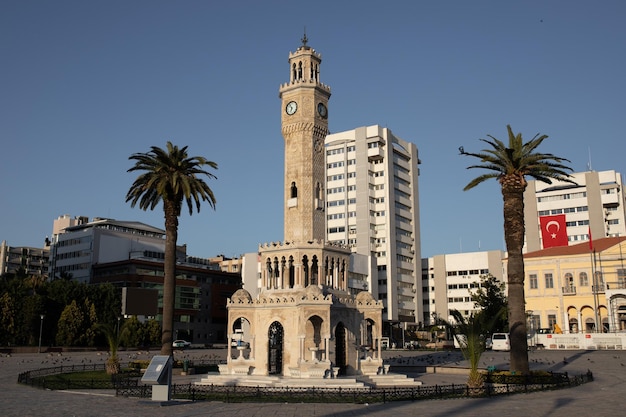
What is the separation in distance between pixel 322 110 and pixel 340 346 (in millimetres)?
16648

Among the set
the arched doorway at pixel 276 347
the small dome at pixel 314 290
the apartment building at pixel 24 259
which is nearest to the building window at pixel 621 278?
the arched doorway at pixel 276 347

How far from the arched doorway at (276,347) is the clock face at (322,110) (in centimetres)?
1510

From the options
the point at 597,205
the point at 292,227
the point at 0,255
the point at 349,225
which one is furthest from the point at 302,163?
the point at 0,255

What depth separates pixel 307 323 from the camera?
128ft

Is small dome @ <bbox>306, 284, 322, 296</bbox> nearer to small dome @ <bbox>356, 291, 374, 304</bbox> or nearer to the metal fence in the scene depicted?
small dome @ <bbox>356, 291, 374, 304</bbox>

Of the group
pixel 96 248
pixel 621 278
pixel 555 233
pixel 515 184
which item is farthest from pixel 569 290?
pixel 96 248

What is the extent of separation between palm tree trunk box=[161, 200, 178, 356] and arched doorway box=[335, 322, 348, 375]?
11.4 m

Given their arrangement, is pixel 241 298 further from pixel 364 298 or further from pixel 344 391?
pixel 344 391

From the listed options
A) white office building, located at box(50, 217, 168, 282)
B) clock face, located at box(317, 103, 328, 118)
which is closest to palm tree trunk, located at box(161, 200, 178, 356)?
clock face, located at box(317, 103, 328, 118)

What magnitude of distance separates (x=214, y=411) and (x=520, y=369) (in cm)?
1989

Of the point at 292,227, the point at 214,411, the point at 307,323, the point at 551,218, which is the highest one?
the point at 551,218

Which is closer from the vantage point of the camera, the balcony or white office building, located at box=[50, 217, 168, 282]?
the balcony

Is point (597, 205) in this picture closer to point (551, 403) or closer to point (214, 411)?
point (551, 403)

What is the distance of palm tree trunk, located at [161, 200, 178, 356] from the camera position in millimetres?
42594
